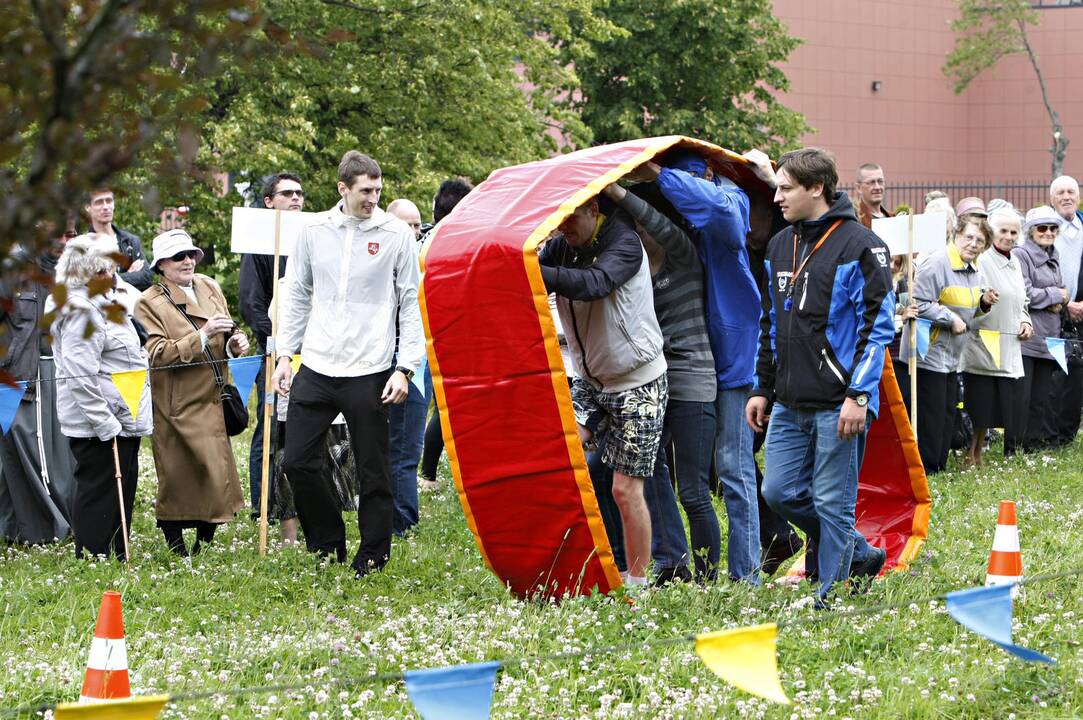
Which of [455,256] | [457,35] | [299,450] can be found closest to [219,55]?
[455,256]

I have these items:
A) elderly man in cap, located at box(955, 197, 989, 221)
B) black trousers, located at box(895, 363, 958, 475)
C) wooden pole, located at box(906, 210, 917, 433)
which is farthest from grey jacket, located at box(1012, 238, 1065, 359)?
wooden pole, located at box(906, 210, 917, 433)

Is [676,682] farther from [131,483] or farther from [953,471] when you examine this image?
[953,471]

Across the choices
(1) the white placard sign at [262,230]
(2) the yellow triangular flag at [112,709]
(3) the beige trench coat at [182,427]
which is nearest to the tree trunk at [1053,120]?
(1) the white placard sign at [262,230]

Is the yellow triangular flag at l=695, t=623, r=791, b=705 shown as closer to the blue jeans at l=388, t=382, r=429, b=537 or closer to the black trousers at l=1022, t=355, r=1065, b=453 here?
the blue jeans at l=388, t=382, r=429, b=537

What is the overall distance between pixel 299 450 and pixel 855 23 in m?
44.1

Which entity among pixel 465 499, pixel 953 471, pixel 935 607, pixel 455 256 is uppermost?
pixel 455 256

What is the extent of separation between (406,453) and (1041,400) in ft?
20.5

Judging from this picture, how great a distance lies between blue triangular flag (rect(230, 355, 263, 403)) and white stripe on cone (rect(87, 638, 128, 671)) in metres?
4.18

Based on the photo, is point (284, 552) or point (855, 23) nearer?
Result: point (284, 552)

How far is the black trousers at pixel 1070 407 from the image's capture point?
13.3 meters

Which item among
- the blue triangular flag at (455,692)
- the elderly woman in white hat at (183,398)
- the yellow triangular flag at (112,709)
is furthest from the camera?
the elderly woman in white hat at (183,398)

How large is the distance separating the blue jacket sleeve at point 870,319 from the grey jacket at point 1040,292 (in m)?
6.96

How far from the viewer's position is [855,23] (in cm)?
4859

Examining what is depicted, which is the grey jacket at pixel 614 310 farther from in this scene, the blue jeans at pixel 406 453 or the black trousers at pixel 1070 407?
the black trousers at pixel 1070 407
